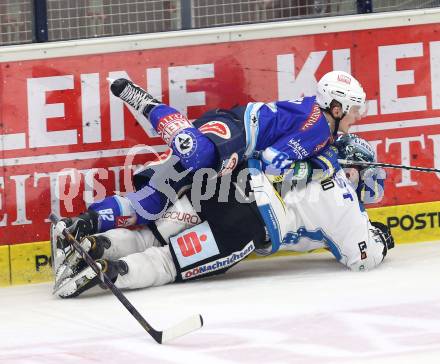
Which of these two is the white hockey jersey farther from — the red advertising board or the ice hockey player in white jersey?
the red advertising board

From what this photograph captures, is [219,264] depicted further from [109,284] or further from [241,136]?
[109,284]

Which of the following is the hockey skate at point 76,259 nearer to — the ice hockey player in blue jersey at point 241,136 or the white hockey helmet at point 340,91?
the ice hockey player in blue jersey at point 241,136

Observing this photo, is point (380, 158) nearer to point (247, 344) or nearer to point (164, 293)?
point (164, 293)

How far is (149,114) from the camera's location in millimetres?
5355

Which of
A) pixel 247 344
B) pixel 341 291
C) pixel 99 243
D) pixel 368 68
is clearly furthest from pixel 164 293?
pixel 368 68

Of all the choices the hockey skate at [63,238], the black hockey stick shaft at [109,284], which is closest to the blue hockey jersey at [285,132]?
the hockey skate at [63,238]

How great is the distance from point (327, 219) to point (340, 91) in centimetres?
60

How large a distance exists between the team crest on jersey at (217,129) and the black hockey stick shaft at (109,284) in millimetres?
787

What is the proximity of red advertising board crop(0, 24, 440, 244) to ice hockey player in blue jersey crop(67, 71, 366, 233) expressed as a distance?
0.22 metres

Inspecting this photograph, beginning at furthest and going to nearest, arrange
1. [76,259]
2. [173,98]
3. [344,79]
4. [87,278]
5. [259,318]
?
[173,98], [344,79], [76,259], [87,278], [259,318]

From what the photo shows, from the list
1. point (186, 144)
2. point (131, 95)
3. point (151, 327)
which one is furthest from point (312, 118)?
point (151, 327)

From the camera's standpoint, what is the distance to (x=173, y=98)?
5609 millimetres

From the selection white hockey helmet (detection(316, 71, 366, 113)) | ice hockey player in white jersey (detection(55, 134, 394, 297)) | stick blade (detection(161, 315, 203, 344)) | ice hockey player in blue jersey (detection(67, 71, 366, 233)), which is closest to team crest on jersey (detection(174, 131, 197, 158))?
ice hockey player in blue jersey (detection(67, 71, 366, 233))

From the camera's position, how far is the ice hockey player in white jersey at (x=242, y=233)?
516 cm
